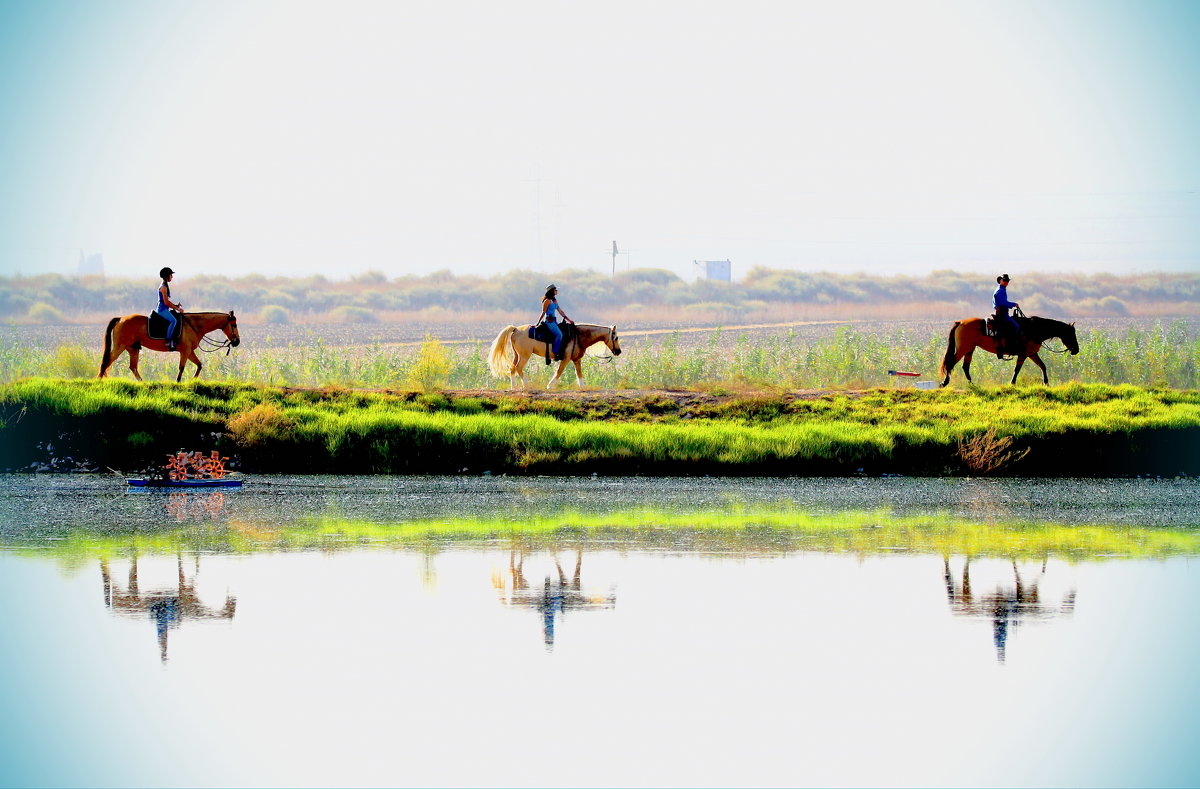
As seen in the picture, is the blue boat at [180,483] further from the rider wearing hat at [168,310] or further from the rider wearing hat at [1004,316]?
the rider wearing hat at [1004,316]

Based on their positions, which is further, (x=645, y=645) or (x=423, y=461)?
(x=423, y=461)

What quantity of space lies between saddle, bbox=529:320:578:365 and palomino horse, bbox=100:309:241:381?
566 cm

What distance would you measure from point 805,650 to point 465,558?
15.3 feet

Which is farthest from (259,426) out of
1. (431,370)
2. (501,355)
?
(431,370)

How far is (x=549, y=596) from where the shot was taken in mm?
12125

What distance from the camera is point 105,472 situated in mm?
24828

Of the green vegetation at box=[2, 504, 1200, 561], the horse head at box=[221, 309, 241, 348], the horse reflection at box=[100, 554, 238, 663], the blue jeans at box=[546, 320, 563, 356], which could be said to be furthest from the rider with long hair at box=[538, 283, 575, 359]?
the horse reflection at box=[100, 554, 238, 663]

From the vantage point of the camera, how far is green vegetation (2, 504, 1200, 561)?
15070 millimetres

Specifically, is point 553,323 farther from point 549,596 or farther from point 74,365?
point 549,596

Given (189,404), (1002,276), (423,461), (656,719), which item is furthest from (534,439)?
(656,719)

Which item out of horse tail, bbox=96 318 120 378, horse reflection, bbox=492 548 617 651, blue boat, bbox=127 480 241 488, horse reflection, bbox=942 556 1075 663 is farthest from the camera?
horse tail, bbox=96 318 120 378

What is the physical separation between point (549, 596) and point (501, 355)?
1888cm

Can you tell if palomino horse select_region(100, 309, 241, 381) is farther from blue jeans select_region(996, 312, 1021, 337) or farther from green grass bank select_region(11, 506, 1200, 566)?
blue jeans select_region(996, 312, 1021, 337)

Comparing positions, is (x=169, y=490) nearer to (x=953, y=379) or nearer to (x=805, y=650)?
(x=805, y=650)
